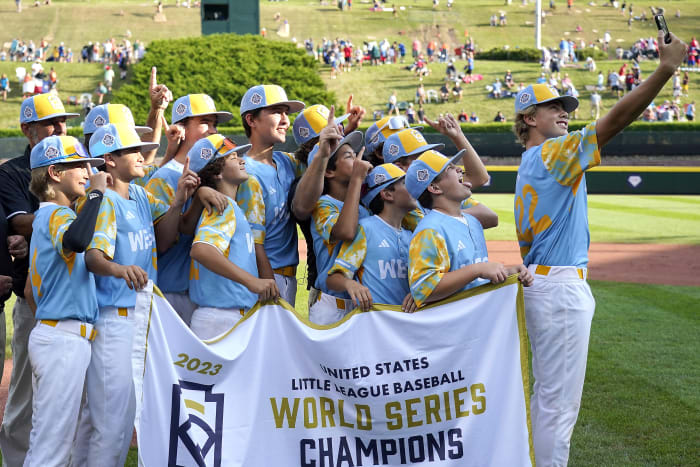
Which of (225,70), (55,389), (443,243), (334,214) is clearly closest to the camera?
(55,389)

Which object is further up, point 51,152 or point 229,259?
point 51,152

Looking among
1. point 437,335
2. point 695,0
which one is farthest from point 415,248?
point 695,0

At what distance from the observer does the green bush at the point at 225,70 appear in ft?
143

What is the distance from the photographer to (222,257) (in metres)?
5.18

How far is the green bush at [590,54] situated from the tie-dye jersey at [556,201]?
2377 inches

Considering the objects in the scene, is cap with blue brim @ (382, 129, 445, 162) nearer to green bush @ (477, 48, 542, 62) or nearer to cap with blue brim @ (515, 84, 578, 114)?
cap with blue brim @ (515, 84, 578, 114)

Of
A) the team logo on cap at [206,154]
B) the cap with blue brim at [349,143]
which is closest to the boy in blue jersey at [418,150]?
the cap with blue brim at [349,143]

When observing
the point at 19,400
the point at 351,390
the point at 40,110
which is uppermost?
the point at 40,110

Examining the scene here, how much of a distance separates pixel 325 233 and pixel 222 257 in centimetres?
73

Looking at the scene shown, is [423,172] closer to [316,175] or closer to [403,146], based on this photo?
[316,175]

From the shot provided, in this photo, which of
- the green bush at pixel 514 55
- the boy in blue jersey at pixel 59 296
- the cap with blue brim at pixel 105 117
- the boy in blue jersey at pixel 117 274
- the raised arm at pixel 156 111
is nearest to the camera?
the boy in blue jersey at pixel 59 296

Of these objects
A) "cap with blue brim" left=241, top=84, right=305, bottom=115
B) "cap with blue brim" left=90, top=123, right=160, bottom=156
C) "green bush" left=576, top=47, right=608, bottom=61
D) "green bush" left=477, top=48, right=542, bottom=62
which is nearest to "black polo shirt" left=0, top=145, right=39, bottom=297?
"cap with blue brim" left=90, top=123, right=160, bottom=156

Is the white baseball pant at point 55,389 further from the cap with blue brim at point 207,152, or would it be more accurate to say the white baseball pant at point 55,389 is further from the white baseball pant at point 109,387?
the cap with blue brim at point 207,152

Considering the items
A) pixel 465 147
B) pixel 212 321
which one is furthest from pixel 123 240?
pixel 465 147
